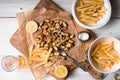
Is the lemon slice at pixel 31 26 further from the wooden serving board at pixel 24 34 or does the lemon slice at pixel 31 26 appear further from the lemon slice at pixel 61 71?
the lemon slice at pixel 61 71

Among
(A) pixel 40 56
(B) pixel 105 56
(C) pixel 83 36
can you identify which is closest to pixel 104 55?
(B) pixel 105 56

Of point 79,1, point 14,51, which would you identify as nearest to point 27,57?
point 14,51

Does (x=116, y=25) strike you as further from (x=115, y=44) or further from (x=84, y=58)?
(x=84, y=58)

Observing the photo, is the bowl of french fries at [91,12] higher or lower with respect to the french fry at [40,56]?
higher

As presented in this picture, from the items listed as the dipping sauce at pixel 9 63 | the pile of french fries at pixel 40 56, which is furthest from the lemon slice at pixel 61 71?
the dipping sauce at pixel 9 63

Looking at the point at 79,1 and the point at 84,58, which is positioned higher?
the point at 79,1

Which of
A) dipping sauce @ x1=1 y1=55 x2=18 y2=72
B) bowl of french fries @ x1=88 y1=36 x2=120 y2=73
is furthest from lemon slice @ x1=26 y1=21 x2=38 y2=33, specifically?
bowl of french fries @ x1=88 y1=36 x2=120 y2=73

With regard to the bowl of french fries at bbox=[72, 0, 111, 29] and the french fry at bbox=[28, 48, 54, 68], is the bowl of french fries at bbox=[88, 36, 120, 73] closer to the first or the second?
the bowl of french fries at bbox=[72, 0, 111, 29]
